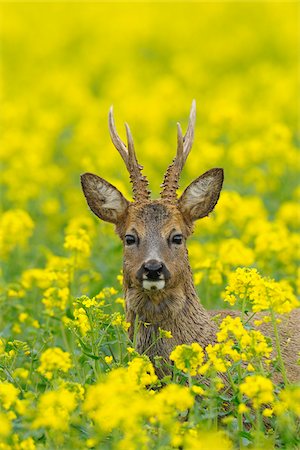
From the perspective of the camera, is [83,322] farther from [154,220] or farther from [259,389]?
[259,389]

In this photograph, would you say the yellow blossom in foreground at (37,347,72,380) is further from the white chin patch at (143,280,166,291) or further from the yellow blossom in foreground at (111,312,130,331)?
the white chin patch at (143,280,166,291)

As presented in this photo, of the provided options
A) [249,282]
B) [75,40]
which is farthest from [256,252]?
[75,40]

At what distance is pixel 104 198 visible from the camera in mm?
8625

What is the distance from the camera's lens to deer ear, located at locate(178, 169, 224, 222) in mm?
8516

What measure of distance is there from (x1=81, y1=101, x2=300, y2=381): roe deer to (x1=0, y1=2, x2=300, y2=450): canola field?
0.85 feet

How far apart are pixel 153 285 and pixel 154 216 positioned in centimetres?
54

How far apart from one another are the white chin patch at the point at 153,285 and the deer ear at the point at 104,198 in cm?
77

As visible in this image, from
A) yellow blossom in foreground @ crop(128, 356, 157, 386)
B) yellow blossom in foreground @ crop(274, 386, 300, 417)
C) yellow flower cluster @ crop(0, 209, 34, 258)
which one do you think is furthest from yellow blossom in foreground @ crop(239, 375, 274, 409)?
yellow flower cluster @ crop(0, 209, 34, 258)

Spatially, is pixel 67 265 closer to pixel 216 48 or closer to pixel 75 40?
pixel 216 48

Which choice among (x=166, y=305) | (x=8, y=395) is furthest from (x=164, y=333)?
(x=8, y=395)

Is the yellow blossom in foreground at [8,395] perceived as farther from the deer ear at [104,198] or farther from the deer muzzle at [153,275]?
the deer ear at [104,198]

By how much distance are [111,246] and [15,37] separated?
60.9 ft

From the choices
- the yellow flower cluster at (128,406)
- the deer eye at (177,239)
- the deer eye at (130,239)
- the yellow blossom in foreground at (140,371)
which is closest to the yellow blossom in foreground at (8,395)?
the yellow flower cluster at (128,406)

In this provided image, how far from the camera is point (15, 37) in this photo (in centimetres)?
2903
